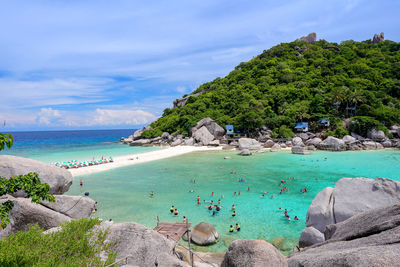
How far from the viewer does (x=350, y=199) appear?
11.8 meters

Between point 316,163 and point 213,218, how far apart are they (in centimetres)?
2917

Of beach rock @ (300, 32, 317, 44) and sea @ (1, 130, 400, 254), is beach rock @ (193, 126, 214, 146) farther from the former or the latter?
Answer: beach rock @ (300, 32, 317, 44)

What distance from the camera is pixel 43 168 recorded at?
48.2ft

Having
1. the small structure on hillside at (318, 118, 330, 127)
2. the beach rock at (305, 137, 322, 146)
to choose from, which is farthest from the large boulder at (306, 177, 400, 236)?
the small structure on hillside at (318, 118, 330, 127)

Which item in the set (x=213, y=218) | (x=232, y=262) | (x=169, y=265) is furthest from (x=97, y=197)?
(x=232, y=262)

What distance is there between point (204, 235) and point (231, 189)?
39.3 feet

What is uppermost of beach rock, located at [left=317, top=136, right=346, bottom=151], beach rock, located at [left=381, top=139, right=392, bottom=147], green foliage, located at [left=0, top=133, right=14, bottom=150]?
green foliage, located at [left=0, top=133, right=14, bottom=150]

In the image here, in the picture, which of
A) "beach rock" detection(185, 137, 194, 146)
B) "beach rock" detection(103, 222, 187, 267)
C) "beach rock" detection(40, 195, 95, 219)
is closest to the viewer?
"beach rock" detection(103, 222, 187, 267)

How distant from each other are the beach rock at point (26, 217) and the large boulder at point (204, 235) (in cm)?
798

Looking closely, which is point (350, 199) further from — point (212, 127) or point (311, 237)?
point (212, 127)

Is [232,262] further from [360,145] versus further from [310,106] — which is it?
[310,106]

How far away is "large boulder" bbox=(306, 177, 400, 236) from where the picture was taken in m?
11.2

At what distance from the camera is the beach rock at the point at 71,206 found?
44.1ft

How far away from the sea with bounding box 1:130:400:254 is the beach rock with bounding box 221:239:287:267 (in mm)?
7394
